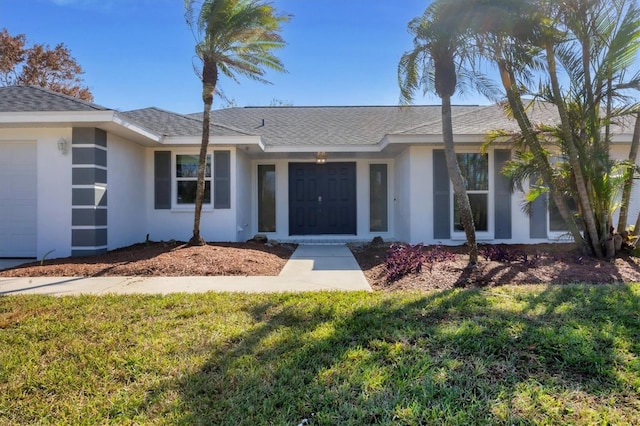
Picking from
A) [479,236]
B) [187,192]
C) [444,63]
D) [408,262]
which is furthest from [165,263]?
[479,236]

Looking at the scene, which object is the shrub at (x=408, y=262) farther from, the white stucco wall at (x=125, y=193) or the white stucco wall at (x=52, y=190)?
the white stucco wall at (x=52, y=190)

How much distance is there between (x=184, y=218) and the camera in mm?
9672

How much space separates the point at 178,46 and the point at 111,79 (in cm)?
920

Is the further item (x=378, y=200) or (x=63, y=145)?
(x=378, y=200)

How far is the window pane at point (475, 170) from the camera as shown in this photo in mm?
9023

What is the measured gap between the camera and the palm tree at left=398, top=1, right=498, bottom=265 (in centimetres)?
548

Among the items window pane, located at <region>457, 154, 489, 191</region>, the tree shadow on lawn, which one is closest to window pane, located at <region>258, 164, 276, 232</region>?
window pane, located at <region>457, 154, 489, 191</region>

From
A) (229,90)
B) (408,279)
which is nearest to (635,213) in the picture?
(408,279)

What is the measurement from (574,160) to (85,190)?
936cm

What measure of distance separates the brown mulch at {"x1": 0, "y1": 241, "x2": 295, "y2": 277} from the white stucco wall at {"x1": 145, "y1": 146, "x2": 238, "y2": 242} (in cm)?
134

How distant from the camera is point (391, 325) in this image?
349 cm

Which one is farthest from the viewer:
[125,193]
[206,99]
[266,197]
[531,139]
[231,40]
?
[266,197]

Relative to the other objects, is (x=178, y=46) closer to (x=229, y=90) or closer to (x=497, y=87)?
(x=229, y=90)

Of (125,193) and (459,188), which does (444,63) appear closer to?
(459,188)
